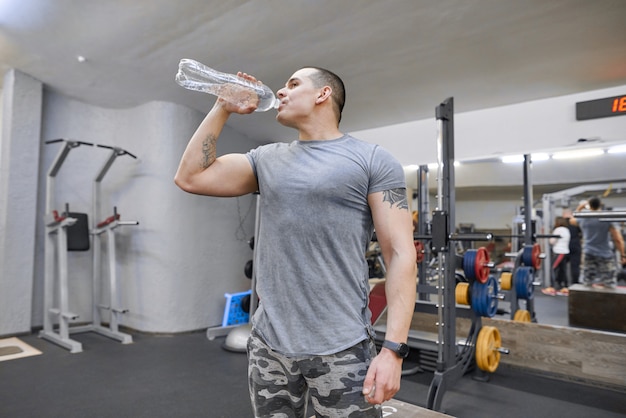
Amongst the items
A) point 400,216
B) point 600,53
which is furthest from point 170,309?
point 600,53

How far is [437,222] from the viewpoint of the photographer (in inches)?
81.6

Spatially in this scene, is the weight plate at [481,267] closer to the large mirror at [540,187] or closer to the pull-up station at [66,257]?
the large mirror at [540,187]

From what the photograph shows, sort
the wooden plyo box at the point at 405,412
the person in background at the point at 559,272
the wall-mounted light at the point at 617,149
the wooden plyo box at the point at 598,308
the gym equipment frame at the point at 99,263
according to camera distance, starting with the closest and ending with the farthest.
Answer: the wooden plyo box at the point at 405,412 → the wall-mounted light at the point at 617,149 → the wooden plyo box at the point at 598,308 → the gym equipment frame at the point at 99,263 → the person in background at the point at 559,272

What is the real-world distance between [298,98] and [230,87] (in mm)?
144

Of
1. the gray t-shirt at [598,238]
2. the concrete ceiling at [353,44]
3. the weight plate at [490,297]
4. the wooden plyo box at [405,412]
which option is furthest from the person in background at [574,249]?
the wooden plyo box at [405,412]

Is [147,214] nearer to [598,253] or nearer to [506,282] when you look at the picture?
[506,282]

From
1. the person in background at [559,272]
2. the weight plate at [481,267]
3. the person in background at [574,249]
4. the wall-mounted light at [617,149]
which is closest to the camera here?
the weight plate at [481,267]

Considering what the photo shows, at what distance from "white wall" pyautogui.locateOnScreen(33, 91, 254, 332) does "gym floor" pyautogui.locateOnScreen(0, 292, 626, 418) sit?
2.08 feet

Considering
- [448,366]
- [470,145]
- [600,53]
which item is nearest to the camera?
[448,366]

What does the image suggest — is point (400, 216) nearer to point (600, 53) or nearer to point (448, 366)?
point (448, 366)

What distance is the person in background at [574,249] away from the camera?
16.3 feet

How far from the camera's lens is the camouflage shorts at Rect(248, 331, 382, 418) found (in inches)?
29.4

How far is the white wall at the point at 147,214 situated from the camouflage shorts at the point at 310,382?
2.96m

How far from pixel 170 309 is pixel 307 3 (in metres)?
2.67
